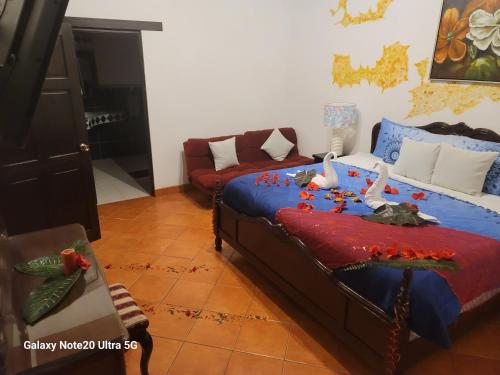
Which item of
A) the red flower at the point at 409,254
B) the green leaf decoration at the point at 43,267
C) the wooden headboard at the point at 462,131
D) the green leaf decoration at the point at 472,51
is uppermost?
the green leaf decoration at the point at 472,51

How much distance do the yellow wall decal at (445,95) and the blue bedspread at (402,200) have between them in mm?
954

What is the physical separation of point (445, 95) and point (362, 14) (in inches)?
53.6

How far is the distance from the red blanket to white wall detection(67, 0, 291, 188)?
2.69 m

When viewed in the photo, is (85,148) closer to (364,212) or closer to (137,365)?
(137,365)

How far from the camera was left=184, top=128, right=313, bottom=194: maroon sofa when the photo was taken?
162 inches

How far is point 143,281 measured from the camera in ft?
9.04

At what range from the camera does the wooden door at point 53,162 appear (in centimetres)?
276

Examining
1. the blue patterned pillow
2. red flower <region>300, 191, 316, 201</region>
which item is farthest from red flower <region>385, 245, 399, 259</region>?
the blue patterned pillow

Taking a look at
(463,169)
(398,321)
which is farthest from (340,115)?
(398,321)

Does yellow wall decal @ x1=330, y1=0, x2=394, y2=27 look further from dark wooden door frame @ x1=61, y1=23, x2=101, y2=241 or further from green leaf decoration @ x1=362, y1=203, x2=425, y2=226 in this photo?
dark wooden door frame @ x1=61, y1=23, x2=101, y2=241

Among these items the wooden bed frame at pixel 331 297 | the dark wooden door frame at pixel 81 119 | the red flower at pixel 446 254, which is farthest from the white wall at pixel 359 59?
the dark wooden door frame at pixel 81 119

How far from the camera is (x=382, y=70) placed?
3.87m

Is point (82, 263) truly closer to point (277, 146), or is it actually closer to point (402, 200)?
point (402, 200)

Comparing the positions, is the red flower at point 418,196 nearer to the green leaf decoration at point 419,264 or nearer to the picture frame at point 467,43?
the green leaf decoration at point 419,264
